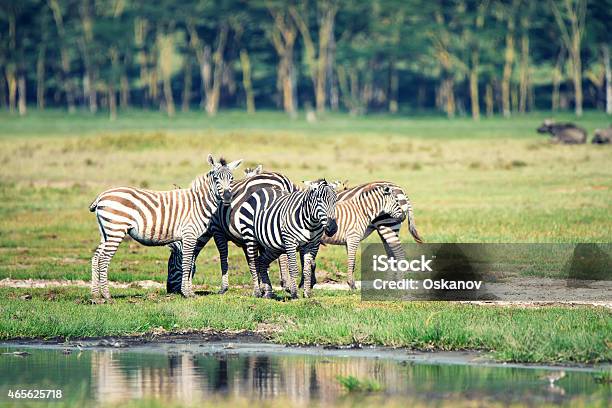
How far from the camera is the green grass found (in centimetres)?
1311

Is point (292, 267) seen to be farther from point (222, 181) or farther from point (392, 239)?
point (392, 239)

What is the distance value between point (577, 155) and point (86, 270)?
79.9 feet

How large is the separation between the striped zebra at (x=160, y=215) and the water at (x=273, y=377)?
98.3 inches

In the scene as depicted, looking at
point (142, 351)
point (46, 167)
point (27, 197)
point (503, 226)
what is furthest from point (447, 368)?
point (46, 167)

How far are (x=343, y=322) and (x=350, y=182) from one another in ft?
67.1

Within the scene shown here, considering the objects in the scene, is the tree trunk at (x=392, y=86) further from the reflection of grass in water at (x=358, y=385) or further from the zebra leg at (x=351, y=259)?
the reflection of grass in water at (x=358, y=385)

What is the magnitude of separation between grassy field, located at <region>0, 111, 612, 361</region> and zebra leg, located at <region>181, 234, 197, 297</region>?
0.35 metres

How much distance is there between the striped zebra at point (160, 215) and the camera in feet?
53.3

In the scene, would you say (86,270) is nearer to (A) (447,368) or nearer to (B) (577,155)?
(A) (447,368)

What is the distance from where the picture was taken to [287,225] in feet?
51.8

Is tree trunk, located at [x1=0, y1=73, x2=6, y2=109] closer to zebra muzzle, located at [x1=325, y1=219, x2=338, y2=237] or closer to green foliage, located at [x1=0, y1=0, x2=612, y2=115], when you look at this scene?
green foliage, located at [x1=0, y1=0, x2=612, y2=115]

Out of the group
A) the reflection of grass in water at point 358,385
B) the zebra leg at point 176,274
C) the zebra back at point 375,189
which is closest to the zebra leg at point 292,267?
the zebra leg at point 176,274

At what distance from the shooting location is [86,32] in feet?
277

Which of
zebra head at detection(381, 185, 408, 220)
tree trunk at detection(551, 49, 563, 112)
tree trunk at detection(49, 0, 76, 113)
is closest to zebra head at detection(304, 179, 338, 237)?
zebra head at detection(381, 185, 408, 220)
